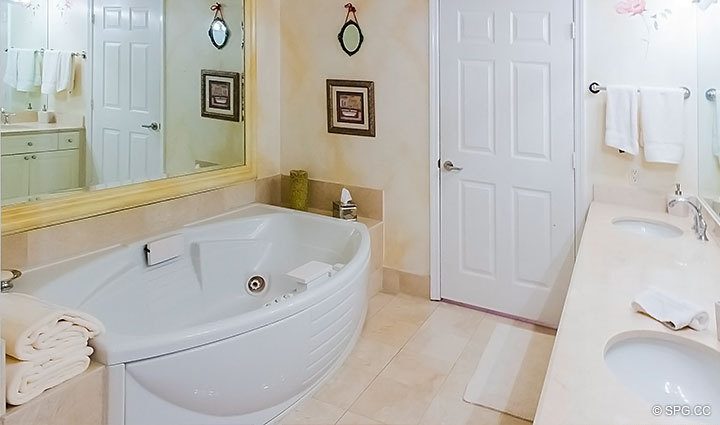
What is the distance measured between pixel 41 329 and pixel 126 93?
1.84m

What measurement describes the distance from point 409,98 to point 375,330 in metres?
1.51

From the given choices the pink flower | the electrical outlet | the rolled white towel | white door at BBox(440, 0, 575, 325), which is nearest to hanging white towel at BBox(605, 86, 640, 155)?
the electrical outlet

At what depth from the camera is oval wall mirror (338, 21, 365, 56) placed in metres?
3.57

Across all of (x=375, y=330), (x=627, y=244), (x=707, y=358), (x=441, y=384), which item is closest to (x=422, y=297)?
(x=375, y=330)

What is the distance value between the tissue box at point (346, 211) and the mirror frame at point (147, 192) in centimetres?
66

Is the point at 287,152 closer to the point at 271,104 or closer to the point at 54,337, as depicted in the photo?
the point at 271,104

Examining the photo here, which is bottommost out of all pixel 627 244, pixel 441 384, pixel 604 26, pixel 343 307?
pixel 441 384

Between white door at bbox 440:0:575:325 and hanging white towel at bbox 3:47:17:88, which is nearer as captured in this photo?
hanging white towel at bbox 3:47:17:88

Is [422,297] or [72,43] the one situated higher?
[72,43]

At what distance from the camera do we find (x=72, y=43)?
2.71m

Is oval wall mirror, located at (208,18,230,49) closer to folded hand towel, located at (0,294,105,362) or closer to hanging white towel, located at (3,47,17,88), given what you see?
hanging white towel, located at (3,47,17,88)

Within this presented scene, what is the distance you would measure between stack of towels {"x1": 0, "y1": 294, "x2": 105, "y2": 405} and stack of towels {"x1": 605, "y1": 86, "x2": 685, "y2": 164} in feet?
8.61

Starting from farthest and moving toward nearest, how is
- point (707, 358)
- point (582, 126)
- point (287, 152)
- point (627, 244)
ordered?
point (287, 152)
point (582, 126)
point (627, 244)
point (707, 358)

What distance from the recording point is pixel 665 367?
4.25 ft
